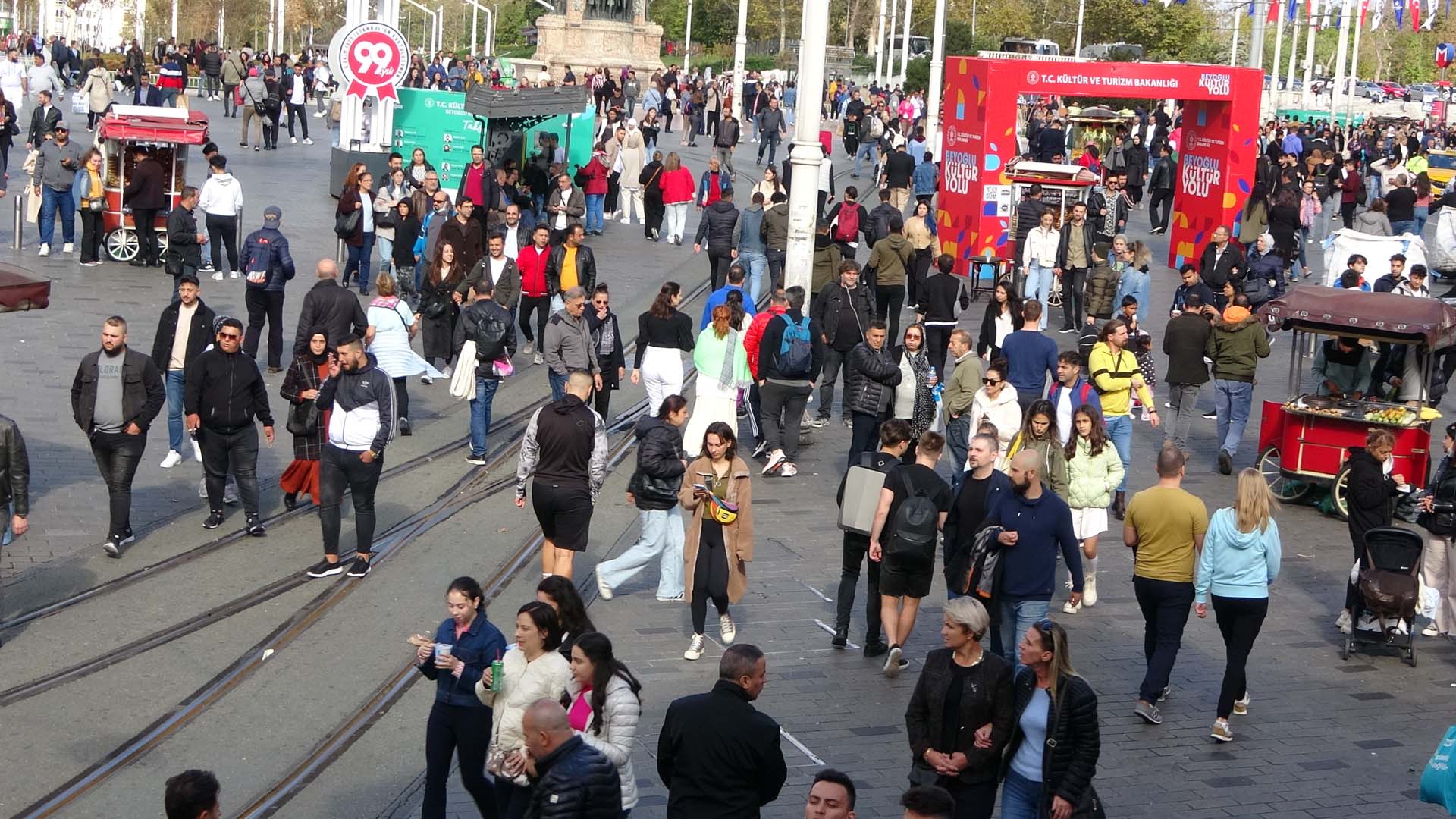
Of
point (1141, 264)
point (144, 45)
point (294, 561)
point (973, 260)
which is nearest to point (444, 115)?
point (973, 260)

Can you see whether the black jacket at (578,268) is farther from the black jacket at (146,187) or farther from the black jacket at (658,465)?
the black jacket at (146,187)

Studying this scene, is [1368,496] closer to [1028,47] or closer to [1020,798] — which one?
[1020,798]

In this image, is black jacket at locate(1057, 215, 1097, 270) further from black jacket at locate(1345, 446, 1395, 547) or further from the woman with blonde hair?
black jacket at locate(1345, 446, 1395, 547)

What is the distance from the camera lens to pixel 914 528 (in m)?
9.41

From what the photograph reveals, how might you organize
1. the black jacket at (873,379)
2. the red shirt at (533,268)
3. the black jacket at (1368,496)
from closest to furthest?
the black jacket at (1368,496) → the black jacket at (873,379) → the red shirt at (533,268)

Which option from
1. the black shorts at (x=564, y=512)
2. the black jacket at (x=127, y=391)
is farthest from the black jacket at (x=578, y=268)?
the black shorts at (x=564, y=512)

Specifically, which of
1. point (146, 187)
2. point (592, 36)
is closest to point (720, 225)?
point (146, 187)

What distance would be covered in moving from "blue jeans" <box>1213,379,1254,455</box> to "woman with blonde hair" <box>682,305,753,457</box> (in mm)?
4458

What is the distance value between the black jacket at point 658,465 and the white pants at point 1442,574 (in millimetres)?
4738

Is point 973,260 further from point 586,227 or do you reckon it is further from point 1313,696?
point 1313,696

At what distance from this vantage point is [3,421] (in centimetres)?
1016

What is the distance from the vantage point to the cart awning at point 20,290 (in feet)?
35.2

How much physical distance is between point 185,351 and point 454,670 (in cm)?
692

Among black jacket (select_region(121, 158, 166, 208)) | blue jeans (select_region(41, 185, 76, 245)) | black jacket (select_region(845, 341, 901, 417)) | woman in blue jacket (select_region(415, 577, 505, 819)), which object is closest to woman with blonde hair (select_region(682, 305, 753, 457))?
black jacket (select_region(845, 341, 901, 417))
